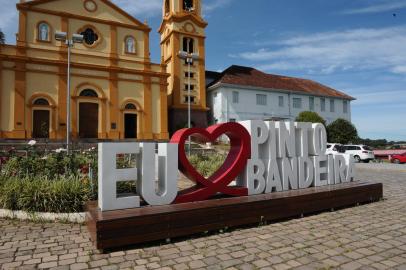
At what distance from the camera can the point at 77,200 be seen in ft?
22.9

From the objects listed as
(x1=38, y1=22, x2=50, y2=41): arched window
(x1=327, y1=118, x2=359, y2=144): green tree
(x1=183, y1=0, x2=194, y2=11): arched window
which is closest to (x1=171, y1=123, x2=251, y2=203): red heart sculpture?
(x1=38, y1=22, x2=50, y2=41): arched window

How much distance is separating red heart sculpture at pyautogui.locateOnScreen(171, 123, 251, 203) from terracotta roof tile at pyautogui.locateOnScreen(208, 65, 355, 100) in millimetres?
31503

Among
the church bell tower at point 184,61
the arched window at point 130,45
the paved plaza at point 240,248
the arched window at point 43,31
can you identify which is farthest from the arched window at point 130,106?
the paved plaza at point 240,248

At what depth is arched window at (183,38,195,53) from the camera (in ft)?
118

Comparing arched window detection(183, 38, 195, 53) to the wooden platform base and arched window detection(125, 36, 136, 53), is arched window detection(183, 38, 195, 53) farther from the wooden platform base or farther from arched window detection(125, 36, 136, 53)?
the wooden platform base

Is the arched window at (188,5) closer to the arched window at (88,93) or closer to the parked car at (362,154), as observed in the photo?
the arched window at (88,93)

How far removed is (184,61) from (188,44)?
2.17 metres

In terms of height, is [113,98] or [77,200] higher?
[113,98]

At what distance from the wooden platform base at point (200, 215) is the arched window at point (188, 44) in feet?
101

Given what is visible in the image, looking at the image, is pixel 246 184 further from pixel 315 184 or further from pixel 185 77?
pixel 185 77

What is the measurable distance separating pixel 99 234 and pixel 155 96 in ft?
87.8

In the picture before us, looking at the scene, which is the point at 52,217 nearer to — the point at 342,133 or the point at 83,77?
the point at 83,77

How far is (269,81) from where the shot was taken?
1689 inches

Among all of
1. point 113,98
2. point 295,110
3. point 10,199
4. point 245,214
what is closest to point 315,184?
point 245,214
